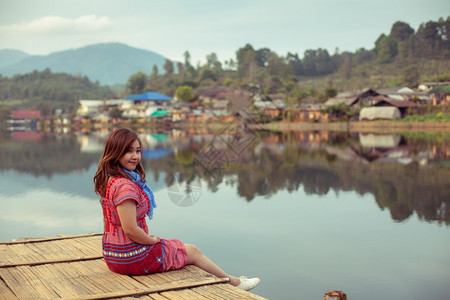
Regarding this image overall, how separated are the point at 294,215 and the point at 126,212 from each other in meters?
5.02

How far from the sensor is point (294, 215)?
8.05 metres

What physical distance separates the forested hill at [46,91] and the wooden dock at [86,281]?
82.9 meters

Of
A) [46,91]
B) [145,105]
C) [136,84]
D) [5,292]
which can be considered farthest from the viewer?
[46,91]

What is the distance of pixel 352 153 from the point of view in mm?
18375

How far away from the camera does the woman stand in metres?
3.39

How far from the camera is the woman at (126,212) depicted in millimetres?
3391

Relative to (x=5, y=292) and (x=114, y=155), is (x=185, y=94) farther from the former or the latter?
(x=5, y=292)

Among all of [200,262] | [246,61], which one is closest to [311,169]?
[200,262]

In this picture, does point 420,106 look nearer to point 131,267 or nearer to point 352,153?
point 352,153

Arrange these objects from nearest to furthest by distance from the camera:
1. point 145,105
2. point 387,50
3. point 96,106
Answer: point 145,105 < point 96,106 < point 387,50

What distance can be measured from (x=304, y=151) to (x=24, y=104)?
84.0m

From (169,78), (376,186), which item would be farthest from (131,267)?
(169,78)

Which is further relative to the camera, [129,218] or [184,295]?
[129,218]

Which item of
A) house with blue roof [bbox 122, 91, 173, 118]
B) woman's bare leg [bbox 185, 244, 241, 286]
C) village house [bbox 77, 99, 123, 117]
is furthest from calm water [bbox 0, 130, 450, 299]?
village house [bbox 77, 99, 123, 117]
